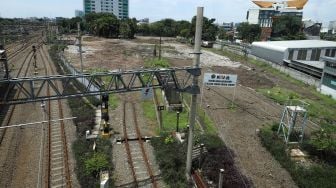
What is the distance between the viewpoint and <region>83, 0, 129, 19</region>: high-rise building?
17950 cm

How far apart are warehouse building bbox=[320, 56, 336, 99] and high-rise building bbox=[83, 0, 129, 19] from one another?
167219 mm

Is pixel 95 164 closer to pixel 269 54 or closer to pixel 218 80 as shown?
pixel 218 80

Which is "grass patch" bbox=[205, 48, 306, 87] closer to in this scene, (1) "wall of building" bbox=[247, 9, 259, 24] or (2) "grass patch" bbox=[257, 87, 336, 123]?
(2) "grass patch" bbox=[257, 87, 336, 123]

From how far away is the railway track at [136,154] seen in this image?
44.8ft

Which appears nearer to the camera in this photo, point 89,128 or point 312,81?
point 89,128

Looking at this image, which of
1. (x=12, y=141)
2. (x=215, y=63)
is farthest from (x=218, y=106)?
(x=215, y=63)

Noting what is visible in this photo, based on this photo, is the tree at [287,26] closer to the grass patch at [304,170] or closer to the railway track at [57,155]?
the grass patch at [304,170]

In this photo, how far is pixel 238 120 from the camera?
2222cm

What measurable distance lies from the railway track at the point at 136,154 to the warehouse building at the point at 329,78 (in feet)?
71.8

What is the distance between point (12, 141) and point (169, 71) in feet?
34.8

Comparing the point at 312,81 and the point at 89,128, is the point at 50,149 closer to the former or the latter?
the point at 89,128

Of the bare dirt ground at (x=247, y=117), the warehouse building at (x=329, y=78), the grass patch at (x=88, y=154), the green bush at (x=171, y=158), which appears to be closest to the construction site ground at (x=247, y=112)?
the bare dirt ground at (x=247, y=117)

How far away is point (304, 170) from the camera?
15.2 metres

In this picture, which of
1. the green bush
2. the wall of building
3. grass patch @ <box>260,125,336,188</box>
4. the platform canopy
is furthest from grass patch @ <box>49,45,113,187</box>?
the platform canopy
